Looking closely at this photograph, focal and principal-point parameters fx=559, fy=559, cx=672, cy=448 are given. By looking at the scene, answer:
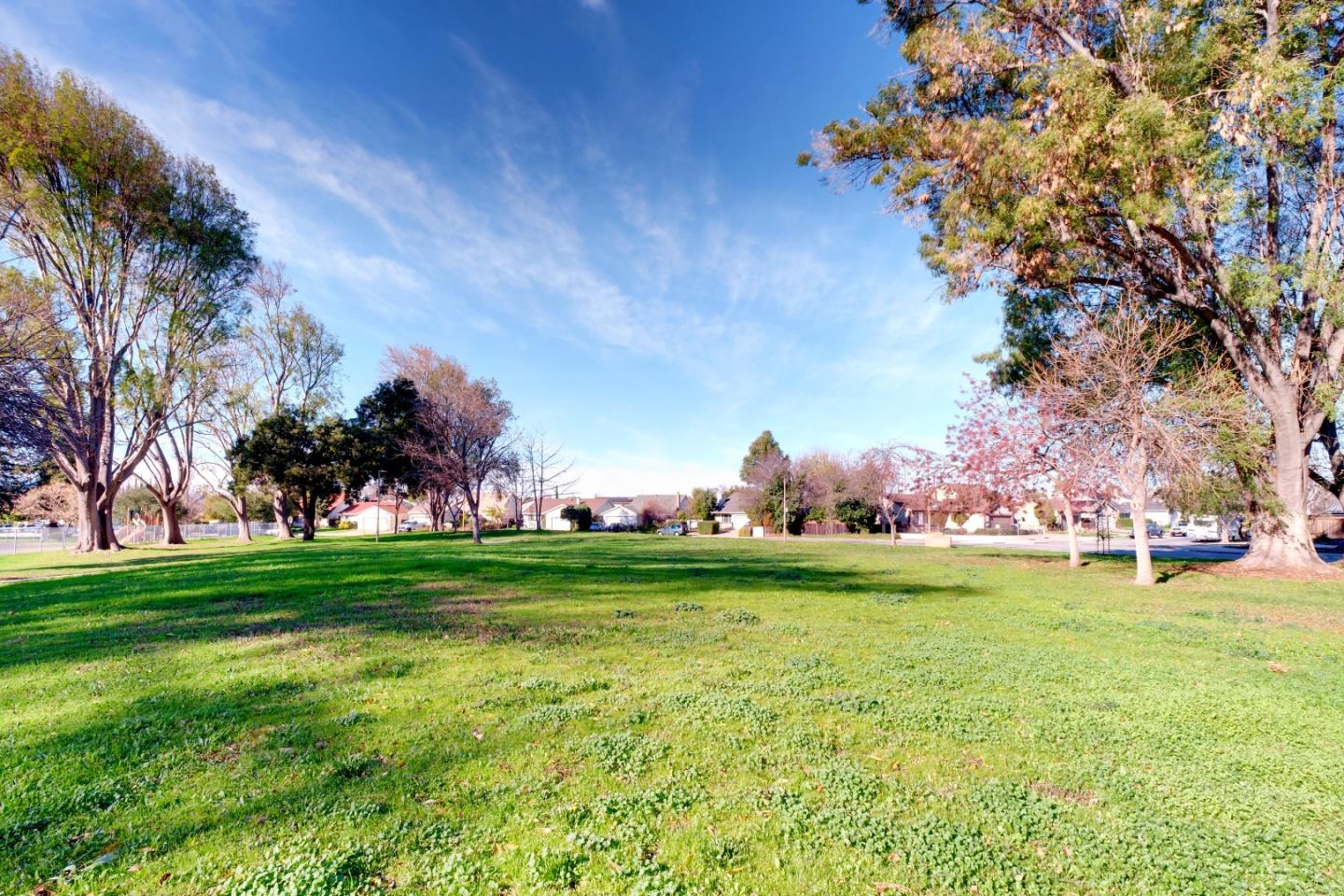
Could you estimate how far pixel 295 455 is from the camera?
34.2 meters

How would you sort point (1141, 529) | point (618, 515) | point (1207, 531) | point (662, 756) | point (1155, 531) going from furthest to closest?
point (618, 515)
point (1155, 531)
point (1207, 531)
point (1141, 529)
point (662, 756)

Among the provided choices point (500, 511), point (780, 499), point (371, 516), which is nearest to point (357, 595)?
point (780, 499)

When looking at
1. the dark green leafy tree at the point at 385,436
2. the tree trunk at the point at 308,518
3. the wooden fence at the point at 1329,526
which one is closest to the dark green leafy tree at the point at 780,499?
the dark green leafy tree at the point at 385,436

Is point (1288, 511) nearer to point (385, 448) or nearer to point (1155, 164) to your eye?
point (1155, 164)

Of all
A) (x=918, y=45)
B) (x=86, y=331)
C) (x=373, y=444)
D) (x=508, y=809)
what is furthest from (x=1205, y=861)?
(x=373, y=444)

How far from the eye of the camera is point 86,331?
2248 cm

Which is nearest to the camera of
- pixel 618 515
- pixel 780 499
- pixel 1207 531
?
pixel 1207 531

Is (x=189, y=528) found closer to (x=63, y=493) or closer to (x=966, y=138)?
(x=63, y=493)

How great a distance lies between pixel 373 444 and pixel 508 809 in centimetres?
3800

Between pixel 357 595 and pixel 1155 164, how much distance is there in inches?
726

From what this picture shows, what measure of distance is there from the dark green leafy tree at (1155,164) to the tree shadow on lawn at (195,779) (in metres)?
14.3

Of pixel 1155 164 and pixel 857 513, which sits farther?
pixel 857 513

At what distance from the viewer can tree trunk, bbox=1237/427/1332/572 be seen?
1502cm

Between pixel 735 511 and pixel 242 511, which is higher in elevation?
pixel 242 511
